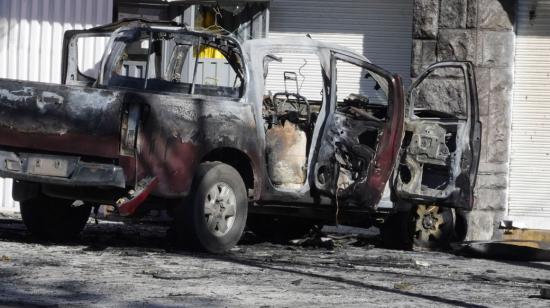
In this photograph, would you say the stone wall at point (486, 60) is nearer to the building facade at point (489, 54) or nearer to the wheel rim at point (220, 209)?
the building facade at point (489, 54)

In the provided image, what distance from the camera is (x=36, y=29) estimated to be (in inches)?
648

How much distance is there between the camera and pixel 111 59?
11.9 meters

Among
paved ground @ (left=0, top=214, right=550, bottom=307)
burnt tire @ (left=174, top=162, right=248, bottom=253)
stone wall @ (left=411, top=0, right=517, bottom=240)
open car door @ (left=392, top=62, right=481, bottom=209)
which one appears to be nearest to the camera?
paved ground @ (left=0, top=214, right=550, bottom=307)

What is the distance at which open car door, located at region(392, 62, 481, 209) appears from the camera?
40.8ft

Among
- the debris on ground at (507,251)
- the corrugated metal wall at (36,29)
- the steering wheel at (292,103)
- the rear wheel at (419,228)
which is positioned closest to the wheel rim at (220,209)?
the steering wheel at (292,103)

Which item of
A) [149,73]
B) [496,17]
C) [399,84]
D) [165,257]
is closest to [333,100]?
[399,84]

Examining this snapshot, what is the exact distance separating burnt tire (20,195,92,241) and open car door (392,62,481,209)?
3083 mm

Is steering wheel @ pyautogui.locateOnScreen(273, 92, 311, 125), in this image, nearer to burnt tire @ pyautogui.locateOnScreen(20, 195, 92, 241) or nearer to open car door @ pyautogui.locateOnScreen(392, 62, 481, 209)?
open car door @ pyautogui.locateOnScreen(392, 62, 481, 209)

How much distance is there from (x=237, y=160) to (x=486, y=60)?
4.40 meters

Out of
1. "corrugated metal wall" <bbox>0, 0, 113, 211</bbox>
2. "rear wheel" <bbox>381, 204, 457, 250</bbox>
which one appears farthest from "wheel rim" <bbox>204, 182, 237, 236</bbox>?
"corrugated metal wall" <bbox>0, 0, 113, 211</bbox>

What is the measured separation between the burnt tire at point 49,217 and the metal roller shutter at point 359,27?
15.4 ft

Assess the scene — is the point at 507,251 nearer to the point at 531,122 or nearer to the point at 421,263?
the point at 421,263

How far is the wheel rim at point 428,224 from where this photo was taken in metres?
13.2

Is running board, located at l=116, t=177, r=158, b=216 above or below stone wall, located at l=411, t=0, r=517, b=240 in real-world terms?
below
